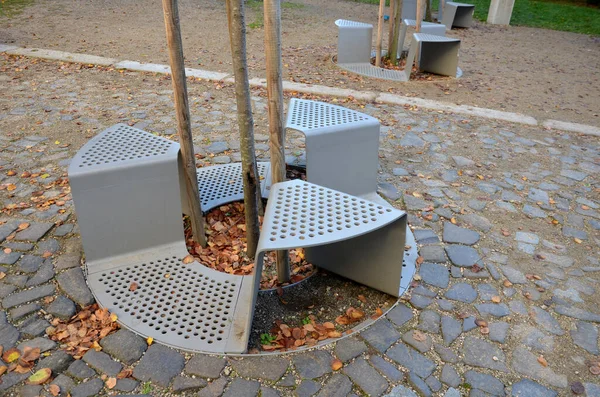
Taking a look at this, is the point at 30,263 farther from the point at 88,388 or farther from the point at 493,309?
the point at 493,309

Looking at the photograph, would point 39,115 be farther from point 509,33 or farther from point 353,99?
point 509,33

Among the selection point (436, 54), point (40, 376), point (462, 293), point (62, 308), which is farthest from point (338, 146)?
point (436, 54)

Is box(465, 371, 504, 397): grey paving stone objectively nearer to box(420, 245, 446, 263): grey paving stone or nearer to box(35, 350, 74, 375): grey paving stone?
box(420, 245, 446, 263): grey paving stone

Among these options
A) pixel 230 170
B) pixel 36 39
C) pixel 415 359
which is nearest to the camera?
pixel 415 359

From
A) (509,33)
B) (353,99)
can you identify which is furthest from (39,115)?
(509,33)

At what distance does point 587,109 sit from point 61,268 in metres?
6.64

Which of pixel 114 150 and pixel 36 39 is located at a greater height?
pixel 114 150

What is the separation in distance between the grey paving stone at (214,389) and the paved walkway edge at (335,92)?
4.78 metres

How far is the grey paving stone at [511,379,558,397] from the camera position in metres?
2.32

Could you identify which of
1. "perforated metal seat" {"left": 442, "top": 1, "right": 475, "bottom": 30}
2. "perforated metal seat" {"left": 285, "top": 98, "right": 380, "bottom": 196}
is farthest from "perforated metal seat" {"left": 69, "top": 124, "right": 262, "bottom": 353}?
"perforated metal seat" {"left": 442, "top": 1, "right": 475, "bottom": 30}

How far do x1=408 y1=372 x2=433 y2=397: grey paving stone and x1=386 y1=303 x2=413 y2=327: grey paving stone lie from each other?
1.20 ft

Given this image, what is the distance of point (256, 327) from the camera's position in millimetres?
2752

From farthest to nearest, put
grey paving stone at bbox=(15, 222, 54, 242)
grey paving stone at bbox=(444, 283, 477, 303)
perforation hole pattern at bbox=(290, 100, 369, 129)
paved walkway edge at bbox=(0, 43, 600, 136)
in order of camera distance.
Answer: paved walkway edge at bbox=(0, 43, 600, 136) < perforation hole pattern at bbox=(290, 100, 369, 129) < grey paving stone at bbox=(15, 222, 54, 242) < grey paving stone at bbox=(444, 283, 477, 303)

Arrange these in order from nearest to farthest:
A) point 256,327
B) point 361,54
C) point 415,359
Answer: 1. point 415,359
2. point 256,327
3. point 361,54
